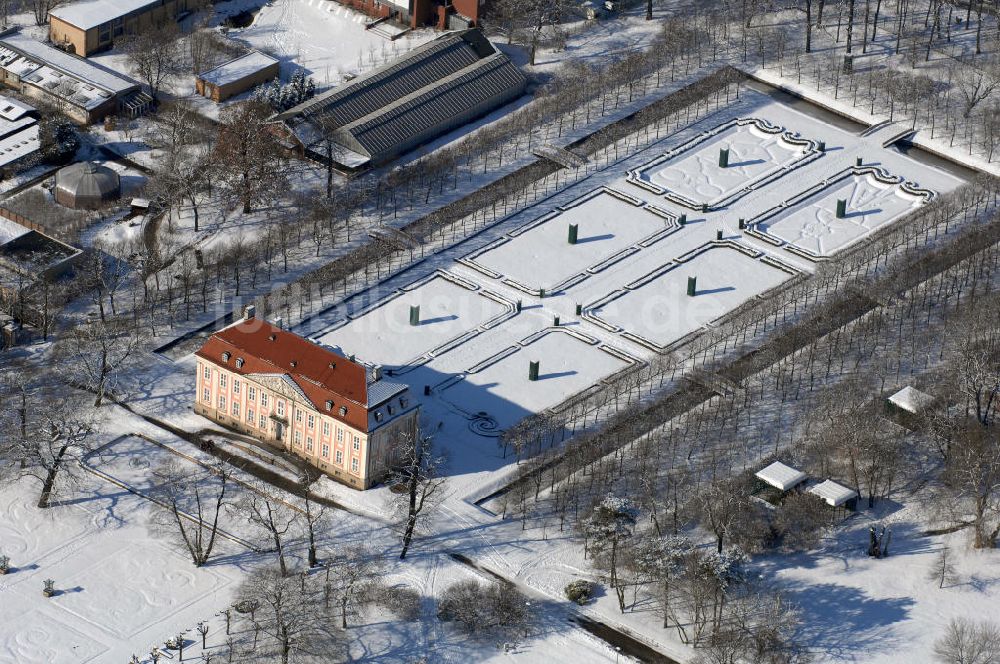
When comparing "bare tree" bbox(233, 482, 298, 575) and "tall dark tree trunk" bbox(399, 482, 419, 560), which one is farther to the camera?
"tall dark tree trunk" bbox(399, 482, 419, 560)

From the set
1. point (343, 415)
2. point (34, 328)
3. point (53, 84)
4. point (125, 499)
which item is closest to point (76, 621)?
point (125, 499)

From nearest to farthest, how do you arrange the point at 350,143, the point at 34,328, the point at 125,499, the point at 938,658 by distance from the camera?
the point at 938,658 → the point at 125,499 → the point at 34,328 → the point at 350,143

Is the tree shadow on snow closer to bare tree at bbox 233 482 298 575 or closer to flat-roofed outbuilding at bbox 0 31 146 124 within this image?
bare tree at bbox 233 482 298 575

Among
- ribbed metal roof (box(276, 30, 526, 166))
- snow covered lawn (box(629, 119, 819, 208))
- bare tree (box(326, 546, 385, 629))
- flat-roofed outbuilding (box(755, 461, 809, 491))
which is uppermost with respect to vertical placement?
ribbed metal roof (box(276, 30, 526, 166))

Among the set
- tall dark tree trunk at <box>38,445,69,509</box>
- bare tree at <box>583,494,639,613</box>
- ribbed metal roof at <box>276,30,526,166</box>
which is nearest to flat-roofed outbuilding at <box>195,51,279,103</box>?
ribbed metal roof at <box>276,30,526,166</box>

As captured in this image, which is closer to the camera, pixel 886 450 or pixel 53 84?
pixel 886 450

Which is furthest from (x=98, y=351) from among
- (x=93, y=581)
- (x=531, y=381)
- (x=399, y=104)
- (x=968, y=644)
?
(x=968, y=644)

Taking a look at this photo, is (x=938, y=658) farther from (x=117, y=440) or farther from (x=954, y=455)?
(x=117, y=440)
